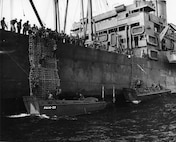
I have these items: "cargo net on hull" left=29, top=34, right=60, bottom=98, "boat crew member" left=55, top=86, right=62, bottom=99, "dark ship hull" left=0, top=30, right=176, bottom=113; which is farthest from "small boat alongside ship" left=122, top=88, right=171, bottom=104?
"cargo net on hull" left=29, top=34, right=60, bottom=98

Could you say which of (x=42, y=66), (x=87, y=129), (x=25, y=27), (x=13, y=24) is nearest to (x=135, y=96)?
(x=42, y=66)

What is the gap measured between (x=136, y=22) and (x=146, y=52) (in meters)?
4.73

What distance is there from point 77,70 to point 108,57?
5.14m

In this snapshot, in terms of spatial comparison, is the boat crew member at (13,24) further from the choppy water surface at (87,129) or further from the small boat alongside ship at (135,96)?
the small boat alongside ship at (135,96)

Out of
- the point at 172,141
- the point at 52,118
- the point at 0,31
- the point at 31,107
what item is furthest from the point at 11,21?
the point at 172,141

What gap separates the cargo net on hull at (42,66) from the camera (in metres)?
16.4

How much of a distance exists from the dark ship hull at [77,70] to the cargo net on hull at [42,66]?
0.44m

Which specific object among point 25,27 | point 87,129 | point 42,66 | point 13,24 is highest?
point 13,24

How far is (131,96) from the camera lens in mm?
23656

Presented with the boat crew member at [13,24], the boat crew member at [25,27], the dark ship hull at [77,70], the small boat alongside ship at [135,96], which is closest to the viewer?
the dark ship hull at [77,70]

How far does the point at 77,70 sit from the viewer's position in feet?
66.4

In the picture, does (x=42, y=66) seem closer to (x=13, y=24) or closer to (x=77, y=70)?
(x=13, y=24)

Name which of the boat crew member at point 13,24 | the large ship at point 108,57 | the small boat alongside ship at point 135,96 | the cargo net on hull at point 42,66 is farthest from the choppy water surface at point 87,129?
the small boat alongside ship at point 135,96

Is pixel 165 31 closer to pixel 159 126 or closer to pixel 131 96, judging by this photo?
pixel 131 96
